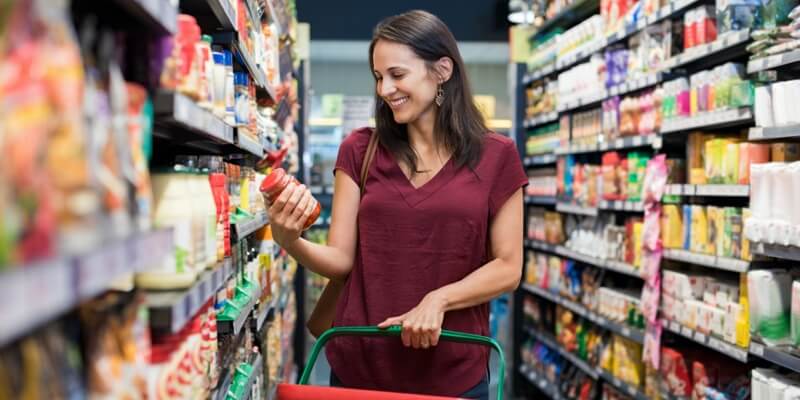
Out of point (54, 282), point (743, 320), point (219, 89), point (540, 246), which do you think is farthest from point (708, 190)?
point (54, 282)

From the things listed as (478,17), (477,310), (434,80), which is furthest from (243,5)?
(478,17)

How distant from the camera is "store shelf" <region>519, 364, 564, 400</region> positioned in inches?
245

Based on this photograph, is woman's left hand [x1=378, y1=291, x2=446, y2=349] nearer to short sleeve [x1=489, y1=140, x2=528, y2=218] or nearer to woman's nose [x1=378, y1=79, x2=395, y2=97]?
short sleeve [x1=489, y1=140, x2=528, y2=218]

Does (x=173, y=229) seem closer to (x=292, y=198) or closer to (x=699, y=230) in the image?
(x=292, y=198)

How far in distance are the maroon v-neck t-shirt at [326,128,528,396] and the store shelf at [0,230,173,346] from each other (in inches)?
58.8

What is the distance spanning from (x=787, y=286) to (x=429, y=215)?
169 cm

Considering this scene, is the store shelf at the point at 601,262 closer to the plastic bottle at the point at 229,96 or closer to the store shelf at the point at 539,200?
the store shelf at the point at 539,200

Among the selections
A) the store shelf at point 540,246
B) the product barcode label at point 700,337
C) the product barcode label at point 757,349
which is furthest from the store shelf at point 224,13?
the store shelf at point 540,246

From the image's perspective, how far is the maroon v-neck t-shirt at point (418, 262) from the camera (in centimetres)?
247

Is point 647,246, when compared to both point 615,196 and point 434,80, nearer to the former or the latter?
point 615,196

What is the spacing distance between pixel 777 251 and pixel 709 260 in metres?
0.68

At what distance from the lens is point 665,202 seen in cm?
442

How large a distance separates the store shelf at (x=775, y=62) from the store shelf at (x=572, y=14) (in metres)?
2.64

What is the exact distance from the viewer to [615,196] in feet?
16.8
